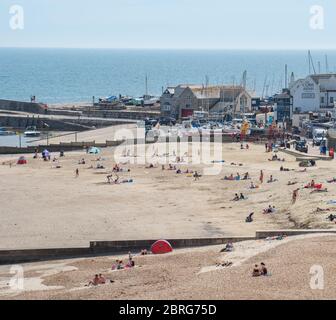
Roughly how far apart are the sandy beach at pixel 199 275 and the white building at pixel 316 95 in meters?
36.0

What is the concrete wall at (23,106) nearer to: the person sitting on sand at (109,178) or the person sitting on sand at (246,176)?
the person sitting on sand at (109,178)

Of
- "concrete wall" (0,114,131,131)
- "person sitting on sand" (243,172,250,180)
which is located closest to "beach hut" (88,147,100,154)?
"person sitting on sand" (243,172,250,180)

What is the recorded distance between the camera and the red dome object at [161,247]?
85.5 ft

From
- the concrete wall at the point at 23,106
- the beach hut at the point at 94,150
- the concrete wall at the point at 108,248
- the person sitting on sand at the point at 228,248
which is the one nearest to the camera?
the person sitting on sand at the point at 228,248

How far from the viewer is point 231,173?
40.3 m

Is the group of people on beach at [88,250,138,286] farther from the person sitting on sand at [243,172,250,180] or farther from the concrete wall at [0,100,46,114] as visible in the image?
the concrete wall at [0,100,46,114]

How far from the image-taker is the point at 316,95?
61125 mm

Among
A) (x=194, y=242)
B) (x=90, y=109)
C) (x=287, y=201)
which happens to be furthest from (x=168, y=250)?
(x=90, y=109)

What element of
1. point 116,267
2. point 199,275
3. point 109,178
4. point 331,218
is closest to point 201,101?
point 109,178

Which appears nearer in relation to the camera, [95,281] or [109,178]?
[95,281]

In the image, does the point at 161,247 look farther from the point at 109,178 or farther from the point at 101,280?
the point at 109,178

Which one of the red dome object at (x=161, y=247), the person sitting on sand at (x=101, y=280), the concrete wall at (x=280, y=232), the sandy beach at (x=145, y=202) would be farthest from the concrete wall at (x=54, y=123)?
the person sitting on sand at (x=101, y=280)

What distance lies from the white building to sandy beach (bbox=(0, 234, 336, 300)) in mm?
36032

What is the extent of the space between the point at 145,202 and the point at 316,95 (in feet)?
95.7
